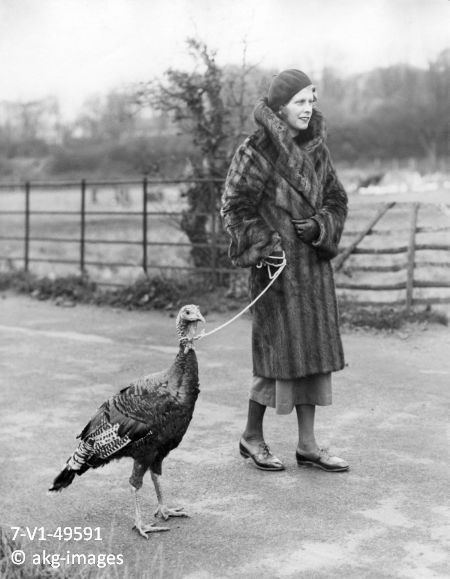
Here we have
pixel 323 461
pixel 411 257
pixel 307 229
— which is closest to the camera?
pixel 307 229

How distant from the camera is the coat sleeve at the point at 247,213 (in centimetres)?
444

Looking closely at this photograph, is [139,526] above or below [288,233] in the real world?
below

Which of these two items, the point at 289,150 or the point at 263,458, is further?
the point at 263,458

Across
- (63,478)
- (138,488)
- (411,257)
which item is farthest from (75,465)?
(411,257)

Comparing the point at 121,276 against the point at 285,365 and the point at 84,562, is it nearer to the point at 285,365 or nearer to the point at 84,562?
the point at 285,365

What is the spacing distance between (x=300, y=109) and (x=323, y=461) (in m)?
1.77

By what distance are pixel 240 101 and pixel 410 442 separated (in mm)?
7230

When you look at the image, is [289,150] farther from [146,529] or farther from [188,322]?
[146,529]

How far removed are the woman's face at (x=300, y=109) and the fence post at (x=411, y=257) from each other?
5037 millimetres

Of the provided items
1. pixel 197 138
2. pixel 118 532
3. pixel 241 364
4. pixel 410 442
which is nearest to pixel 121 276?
pixel 197 138

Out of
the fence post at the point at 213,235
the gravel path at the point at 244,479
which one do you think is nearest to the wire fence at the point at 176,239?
the fence post at the point at 213,235

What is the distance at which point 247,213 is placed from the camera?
14.8 feet

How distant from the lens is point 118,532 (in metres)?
3.84

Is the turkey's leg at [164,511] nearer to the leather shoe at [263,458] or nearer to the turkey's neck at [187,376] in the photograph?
the turkey's neck at [187,376]
